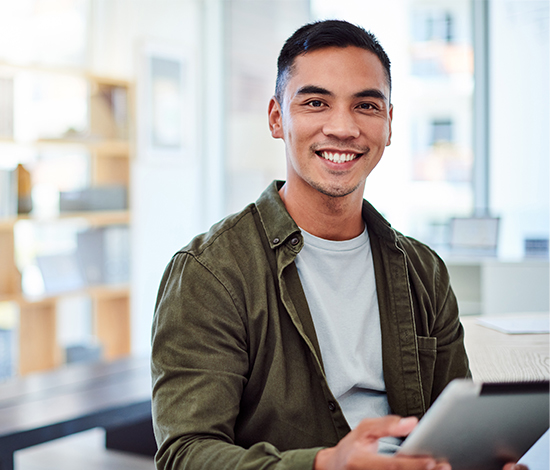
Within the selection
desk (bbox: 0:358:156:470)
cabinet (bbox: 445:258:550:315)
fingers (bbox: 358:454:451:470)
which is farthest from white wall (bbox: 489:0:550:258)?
fingers (bbox: 358:454:451:470)

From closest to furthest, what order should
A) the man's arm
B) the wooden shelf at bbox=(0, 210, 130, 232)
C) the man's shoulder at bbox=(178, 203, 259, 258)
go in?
the man's arm → the man's shoulder at bbox=(178, 203, 259, 258) → the wooden shelf at bbox=(0, 210, 130, 232)

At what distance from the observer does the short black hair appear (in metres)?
1.18

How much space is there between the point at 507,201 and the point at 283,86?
2.81 meters

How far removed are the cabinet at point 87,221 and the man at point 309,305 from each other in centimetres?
251

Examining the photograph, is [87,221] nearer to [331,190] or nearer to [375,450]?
[331,190]

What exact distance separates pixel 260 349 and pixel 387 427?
14.2 inches

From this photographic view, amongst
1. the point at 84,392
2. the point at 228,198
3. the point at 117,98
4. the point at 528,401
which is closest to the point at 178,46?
the point at 117,98

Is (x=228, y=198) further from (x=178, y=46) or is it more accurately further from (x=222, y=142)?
(x=178, y=46)

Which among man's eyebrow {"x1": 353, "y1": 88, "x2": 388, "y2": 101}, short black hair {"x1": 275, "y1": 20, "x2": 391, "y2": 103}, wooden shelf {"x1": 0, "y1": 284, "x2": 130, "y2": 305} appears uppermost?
short black hair {"x1": 275, "y1": 20, "x2": 391, "y2": 103}

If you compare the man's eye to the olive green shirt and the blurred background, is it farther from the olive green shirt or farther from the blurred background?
the blurred background

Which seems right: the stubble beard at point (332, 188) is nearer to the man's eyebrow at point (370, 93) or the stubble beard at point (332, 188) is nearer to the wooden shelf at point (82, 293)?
the man's eyebrow at point (370, 93)

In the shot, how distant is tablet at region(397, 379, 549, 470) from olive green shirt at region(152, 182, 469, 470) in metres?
0.19

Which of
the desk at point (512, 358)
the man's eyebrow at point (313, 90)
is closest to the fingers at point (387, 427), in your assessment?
the desk at point (512, 358)

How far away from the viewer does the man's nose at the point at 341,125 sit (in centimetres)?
117
